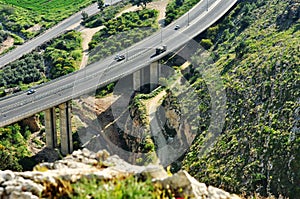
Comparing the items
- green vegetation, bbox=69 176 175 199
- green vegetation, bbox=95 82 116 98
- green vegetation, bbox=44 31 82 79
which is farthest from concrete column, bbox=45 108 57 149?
green vegetation, bbox=69 176 175 199

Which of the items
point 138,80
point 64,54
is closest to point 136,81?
point 138,80

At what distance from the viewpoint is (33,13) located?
106062mm

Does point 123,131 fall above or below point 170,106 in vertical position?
below

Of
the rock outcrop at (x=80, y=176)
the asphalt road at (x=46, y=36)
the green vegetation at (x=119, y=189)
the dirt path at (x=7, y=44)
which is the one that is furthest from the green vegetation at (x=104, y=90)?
the green vegetation at (x=119, y=189)

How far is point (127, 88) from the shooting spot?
69062 millimetres

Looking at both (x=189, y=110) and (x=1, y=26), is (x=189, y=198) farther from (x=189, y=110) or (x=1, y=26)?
(x=1, y=26)

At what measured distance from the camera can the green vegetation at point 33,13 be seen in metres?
97.9

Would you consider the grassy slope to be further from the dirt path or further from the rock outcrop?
the dirt path

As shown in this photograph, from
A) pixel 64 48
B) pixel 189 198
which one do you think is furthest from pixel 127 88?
pixel 189 198

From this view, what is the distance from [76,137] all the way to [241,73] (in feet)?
67.8

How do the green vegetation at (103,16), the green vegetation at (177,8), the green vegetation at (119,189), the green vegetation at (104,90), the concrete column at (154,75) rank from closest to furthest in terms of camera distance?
the green vegetation at (119,189)
the concrete column at (154,75)
the green vegetation at (104,90)
the green vegetation at (177,8)
the green vegetation at (103,16)

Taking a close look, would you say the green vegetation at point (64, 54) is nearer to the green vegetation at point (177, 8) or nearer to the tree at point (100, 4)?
the tree at point (100, 4)

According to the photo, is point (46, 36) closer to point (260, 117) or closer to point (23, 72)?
point (23, 72)

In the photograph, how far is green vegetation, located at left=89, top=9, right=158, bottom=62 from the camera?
78.0 meters
